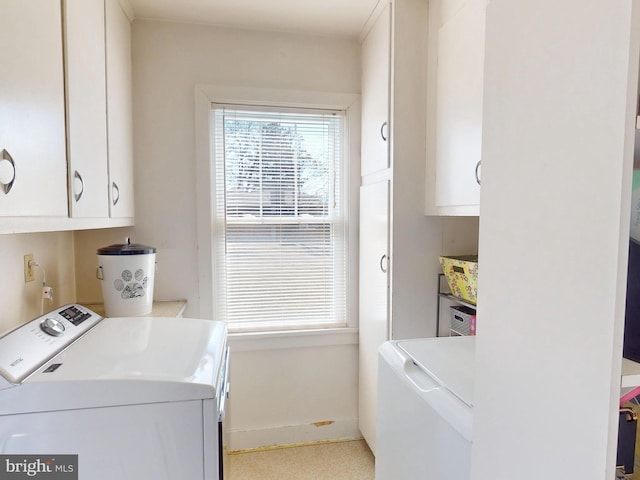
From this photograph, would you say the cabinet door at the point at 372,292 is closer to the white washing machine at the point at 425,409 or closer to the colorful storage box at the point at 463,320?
the colorful storage box at the point at 463,320

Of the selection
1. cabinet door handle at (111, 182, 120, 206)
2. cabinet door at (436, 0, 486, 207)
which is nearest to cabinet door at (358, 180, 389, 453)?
cabinet door at (436, 0, 486, 207)

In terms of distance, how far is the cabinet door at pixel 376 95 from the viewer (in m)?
1.83

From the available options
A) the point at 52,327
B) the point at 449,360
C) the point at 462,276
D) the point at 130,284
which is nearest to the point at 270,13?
the point at 130,284

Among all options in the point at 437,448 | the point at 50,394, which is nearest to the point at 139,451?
the point at 50,394

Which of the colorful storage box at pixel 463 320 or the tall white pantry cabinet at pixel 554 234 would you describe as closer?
the tall white pantry cabinet at pixel 554 234

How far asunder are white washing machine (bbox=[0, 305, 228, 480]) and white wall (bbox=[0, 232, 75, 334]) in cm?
35

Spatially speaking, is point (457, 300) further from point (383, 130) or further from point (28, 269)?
point (28, 269)

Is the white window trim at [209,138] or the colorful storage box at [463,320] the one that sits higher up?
the white window trim at [209,138]

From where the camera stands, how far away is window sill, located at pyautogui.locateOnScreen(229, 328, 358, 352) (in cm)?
214

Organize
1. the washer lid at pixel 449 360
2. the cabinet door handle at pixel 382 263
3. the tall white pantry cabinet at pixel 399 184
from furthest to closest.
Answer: the cabinet door handle at pixel 382 263
the tall white pantry cabinet at pixel 399 184
the washer lid at pixel 449 360

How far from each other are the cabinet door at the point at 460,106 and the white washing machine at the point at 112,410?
45.7 inches

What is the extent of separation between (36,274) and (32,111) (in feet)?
2.84

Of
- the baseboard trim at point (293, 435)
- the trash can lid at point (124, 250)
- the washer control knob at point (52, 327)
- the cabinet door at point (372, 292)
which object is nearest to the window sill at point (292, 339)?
the cabinet door at point (372, 292)

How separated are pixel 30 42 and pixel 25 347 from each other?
0.81 metres
